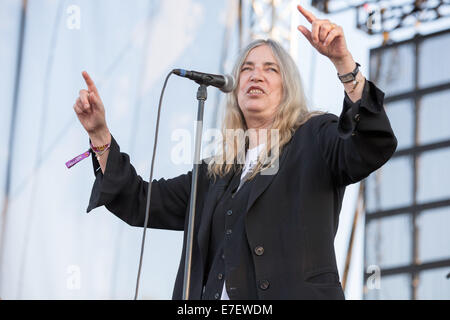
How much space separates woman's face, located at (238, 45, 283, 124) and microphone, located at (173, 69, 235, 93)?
23cm

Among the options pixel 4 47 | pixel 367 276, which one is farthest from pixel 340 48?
pixel 367 276

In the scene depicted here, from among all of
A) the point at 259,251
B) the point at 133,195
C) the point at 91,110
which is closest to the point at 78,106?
the point at 91,110

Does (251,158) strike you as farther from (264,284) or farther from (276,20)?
(276,20)

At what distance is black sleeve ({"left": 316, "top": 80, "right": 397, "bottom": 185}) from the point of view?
1.83m

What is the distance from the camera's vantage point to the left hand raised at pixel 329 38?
1784 millimetres

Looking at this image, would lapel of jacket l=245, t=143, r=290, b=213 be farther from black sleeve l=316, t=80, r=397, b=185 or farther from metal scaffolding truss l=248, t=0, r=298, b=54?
metal scaffolding truss l=248, t=0, r=298, b=54

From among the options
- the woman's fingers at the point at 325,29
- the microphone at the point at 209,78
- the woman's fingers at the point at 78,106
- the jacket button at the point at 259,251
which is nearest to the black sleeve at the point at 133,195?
the woman's fingers at the point at 78,106

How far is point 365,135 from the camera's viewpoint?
185 centimetres

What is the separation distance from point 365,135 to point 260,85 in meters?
0.54

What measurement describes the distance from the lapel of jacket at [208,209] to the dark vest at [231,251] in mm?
13

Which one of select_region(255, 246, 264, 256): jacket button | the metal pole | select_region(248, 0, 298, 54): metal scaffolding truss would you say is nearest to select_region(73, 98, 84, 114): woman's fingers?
select_region(255, 246, 264, 256): jacket button

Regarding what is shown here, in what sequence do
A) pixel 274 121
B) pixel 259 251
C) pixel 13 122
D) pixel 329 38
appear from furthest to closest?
pixel 13 122, pixel 274 121, pixel 259 251, pixel 329 38

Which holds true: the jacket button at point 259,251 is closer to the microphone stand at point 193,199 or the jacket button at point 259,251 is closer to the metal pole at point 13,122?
the microphone stand at point 193,199

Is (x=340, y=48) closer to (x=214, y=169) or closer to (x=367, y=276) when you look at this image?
(x=214, y=169)
